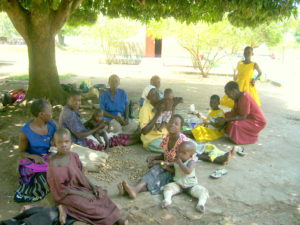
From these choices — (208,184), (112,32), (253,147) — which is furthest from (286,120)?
(112,32)

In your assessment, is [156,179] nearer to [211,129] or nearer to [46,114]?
[46,114]

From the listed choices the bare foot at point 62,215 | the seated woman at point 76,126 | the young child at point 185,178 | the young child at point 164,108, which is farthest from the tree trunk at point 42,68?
the bare foot at point 62,215

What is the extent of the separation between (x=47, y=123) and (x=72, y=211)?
4.10 ft

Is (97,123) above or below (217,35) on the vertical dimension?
below

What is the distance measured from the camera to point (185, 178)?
363 centimetres

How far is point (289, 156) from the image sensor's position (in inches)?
199

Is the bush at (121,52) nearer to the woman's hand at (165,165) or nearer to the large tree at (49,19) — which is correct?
the large tree at (49,19)

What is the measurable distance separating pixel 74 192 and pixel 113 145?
2.21 m

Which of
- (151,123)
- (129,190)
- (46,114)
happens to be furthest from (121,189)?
(151,123)

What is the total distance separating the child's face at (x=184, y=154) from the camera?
11.7 feet

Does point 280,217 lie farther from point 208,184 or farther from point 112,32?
point 112,32

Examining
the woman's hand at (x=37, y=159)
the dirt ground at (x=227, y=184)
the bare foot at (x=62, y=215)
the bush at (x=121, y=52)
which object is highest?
the bush at (x=121, y=52)

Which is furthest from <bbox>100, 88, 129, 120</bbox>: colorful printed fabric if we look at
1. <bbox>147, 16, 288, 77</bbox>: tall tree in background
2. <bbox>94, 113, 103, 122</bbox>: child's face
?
<bbox>147, 16, 288, 77</bbox>: tall tree in background

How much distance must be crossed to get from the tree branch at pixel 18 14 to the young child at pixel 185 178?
557 centimetres
